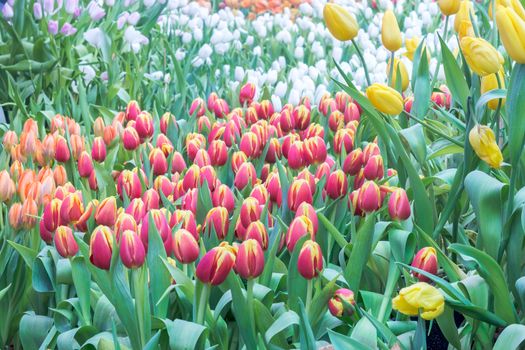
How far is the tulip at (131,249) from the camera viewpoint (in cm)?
148

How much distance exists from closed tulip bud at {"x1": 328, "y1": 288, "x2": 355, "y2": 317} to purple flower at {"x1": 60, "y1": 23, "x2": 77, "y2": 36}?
2.52 meters

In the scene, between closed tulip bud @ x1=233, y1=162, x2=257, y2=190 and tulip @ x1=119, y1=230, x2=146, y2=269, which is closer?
tulip @ x1=119, y1=230, x2=146, y2=269

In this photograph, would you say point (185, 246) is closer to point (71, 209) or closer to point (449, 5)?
point (71, 209)

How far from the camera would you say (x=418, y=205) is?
6.07 ft

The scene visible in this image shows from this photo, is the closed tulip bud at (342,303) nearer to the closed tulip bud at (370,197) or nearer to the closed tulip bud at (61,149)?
the closed tulip bud at (370,197)

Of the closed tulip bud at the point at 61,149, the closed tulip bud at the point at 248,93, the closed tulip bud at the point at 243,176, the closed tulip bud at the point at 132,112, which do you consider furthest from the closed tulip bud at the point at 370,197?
the closed tulip bud at the point at 248,93

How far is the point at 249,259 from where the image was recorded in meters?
1.50

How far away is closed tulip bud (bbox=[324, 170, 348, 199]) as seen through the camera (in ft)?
6.32

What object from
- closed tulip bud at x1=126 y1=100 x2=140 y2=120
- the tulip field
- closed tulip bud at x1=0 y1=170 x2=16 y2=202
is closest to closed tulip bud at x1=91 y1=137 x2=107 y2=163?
the tulip field

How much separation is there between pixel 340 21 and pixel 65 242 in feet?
2.76

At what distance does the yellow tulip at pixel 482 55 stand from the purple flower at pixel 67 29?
2.47 meters

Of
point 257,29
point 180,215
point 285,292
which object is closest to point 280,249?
point 285,292

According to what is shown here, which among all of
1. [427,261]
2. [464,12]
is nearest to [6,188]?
[427,261]

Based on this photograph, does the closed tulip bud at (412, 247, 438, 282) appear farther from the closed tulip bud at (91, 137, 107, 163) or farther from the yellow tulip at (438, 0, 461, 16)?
the closed tulip bud at (91, 137, 107, 163)
